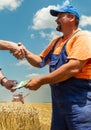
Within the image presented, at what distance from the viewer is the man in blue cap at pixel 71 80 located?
4324 mm

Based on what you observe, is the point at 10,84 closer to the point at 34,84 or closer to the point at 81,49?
the point at 34,84

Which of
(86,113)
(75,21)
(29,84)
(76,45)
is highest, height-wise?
(75,21)

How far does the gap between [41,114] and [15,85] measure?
9085mm

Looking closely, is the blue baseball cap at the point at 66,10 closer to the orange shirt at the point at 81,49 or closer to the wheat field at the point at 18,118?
the orange shirt at the point at 81,49

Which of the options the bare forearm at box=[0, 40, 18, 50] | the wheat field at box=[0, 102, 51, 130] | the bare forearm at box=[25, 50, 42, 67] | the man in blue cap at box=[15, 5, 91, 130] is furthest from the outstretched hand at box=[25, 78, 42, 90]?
the wheat field at box=[0, 102, 51, 130]

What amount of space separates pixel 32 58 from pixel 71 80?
2.46 feet

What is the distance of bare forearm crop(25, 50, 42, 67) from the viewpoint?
16.3 feet

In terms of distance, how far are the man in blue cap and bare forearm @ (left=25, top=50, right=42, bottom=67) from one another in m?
0.40

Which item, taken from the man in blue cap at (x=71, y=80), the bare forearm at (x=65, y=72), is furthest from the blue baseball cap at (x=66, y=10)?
the bare forearm at (x=65, y=72)

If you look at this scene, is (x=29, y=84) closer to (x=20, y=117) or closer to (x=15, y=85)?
(x=15, y=85)

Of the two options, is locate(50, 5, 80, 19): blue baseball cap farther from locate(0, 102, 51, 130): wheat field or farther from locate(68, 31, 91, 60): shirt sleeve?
locate(0, 102, 51, 130): wheat field

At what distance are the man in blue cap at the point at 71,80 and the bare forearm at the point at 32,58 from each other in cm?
40

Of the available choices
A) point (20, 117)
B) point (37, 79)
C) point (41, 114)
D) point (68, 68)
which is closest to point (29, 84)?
point (37, 79)

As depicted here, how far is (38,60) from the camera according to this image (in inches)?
195
